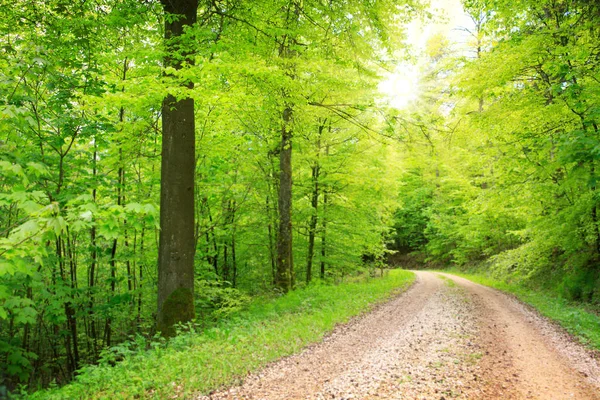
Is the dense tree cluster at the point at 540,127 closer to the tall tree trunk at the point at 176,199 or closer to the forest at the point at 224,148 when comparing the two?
the forest at the point at 224,148

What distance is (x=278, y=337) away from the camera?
6324mm

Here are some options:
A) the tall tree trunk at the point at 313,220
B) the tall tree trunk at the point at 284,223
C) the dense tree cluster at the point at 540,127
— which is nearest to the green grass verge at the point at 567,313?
the dense tree cluster at the point at 540,127

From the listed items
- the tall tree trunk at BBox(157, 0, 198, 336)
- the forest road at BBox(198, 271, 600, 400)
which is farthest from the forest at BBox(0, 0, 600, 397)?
the forest road at BBox(198, 271, 600, 400)

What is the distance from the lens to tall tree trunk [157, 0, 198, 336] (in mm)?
6145

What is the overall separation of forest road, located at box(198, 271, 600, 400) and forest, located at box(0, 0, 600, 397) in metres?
2.67

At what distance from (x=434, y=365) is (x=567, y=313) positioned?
643 cm

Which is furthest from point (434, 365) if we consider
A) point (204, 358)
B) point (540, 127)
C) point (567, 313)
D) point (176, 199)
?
point (540, 127)

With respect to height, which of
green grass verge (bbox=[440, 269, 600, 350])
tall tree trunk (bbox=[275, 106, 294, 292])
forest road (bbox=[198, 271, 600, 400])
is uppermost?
tall tree trunk (bbox=[275, 106, 294, 292])

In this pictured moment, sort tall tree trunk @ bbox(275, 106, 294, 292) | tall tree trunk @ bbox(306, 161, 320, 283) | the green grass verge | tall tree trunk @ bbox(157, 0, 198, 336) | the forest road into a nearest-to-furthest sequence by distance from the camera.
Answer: the forest road → tall tree trunk @ bbox(157, 0, 198, 336) → the green grass verge → tall tree trunk @ bbox(275, 106, 294, 292) → tall tree trunk @ bbox(306, 161, 320, 283)

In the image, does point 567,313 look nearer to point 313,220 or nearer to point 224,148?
point 313,220

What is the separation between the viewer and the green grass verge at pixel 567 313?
7129mm

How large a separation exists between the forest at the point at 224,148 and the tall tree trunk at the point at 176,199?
0.03 metres

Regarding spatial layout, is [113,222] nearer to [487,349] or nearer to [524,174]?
[487,349]

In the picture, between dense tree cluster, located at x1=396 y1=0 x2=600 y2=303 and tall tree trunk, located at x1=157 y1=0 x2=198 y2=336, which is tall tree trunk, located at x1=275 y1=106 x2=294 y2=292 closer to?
dense tree cluster, located at x1=396 y1=0 x2=600 y2=303
